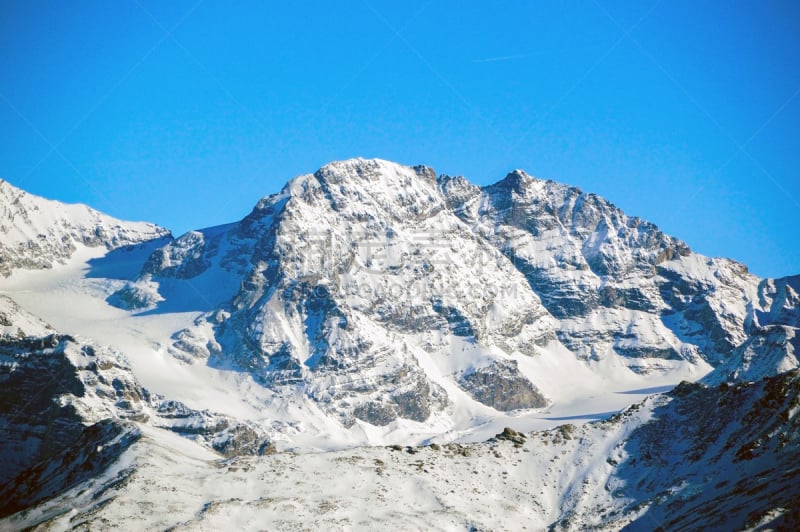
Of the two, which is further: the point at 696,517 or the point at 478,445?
the point at 478,445

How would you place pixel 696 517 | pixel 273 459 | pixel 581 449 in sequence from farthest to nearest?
pixel 581 449, pixel 273 459, pixel 696 517

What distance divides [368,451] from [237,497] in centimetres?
2568

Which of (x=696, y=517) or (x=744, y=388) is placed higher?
(x=744, y=388)

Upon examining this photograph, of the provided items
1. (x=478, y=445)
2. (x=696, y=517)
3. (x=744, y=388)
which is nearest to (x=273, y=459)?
(x=478, y=445)

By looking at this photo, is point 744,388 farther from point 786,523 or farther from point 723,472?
point 786,523

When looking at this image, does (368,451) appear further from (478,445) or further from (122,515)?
(122,515)

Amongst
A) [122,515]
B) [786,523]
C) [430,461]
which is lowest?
[122,515]

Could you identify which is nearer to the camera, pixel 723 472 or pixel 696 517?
pixel 696 517

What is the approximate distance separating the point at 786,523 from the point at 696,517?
1737 centimetres

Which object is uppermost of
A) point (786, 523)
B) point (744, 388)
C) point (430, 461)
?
point (744, 388)

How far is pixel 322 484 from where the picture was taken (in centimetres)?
12975

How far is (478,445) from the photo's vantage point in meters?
152

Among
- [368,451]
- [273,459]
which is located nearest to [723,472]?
[368,451]

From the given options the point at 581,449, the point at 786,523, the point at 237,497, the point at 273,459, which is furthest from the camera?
the point at 581,449
